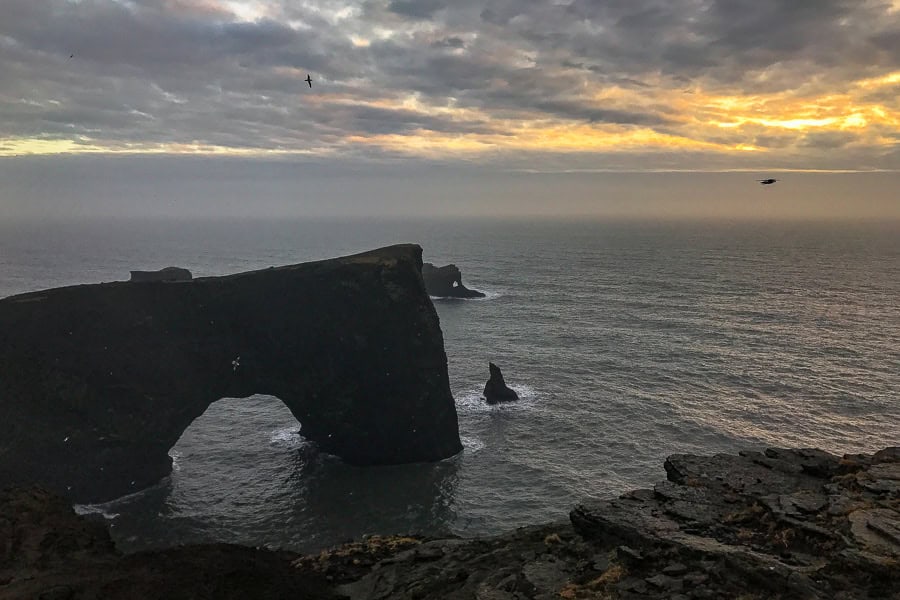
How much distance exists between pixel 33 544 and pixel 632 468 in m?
41.0

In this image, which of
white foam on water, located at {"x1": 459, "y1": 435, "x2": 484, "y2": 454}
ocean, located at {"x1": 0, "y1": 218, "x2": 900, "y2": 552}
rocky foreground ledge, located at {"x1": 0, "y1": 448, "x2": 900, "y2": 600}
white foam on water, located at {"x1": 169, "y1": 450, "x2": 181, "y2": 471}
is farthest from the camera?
white foam on water, located at {"x1": 459, "y1": 435, "x2": 484, "y2": 454}

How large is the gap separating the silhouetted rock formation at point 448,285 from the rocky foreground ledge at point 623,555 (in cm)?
9857

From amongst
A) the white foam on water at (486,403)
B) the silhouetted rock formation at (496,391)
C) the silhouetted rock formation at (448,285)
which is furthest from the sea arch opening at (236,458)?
the silhouetted rock formation at (448,285)

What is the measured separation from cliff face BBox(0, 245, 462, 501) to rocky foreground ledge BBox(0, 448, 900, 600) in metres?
21.8

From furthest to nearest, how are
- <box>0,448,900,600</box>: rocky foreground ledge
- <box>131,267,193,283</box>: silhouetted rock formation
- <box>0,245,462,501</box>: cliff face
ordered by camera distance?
<box>131,267,193,283</box>: silhouetted rock formation < <box>0,245,462,501</box>: cliff face < <box>0,448,900,600</box>: rocky foreground ledge

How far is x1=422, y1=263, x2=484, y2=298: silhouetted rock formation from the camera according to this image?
125 meters

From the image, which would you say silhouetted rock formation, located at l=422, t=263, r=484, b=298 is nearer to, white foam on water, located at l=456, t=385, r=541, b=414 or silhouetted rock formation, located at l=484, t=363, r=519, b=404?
white foam on water, located at l=456, t=385, r=541, b=414

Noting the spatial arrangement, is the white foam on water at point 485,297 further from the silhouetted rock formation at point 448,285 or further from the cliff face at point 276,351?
the cliff face at point 276,351

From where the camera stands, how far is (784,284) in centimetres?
13088

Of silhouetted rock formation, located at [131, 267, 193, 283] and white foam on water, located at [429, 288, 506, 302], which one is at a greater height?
silhouetted rock formation, located at [131, 267, 193, 283]

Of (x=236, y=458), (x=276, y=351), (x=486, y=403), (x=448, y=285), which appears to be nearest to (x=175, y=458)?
(x=236, y=458)

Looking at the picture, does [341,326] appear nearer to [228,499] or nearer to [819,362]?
[228,499]

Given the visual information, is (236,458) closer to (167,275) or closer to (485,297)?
(167,275)

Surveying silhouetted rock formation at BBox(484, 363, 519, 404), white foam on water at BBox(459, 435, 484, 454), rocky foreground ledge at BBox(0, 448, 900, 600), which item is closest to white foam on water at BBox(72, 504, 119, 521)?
rocky foreground ledge at BBox(0, 448, 900, 600)
